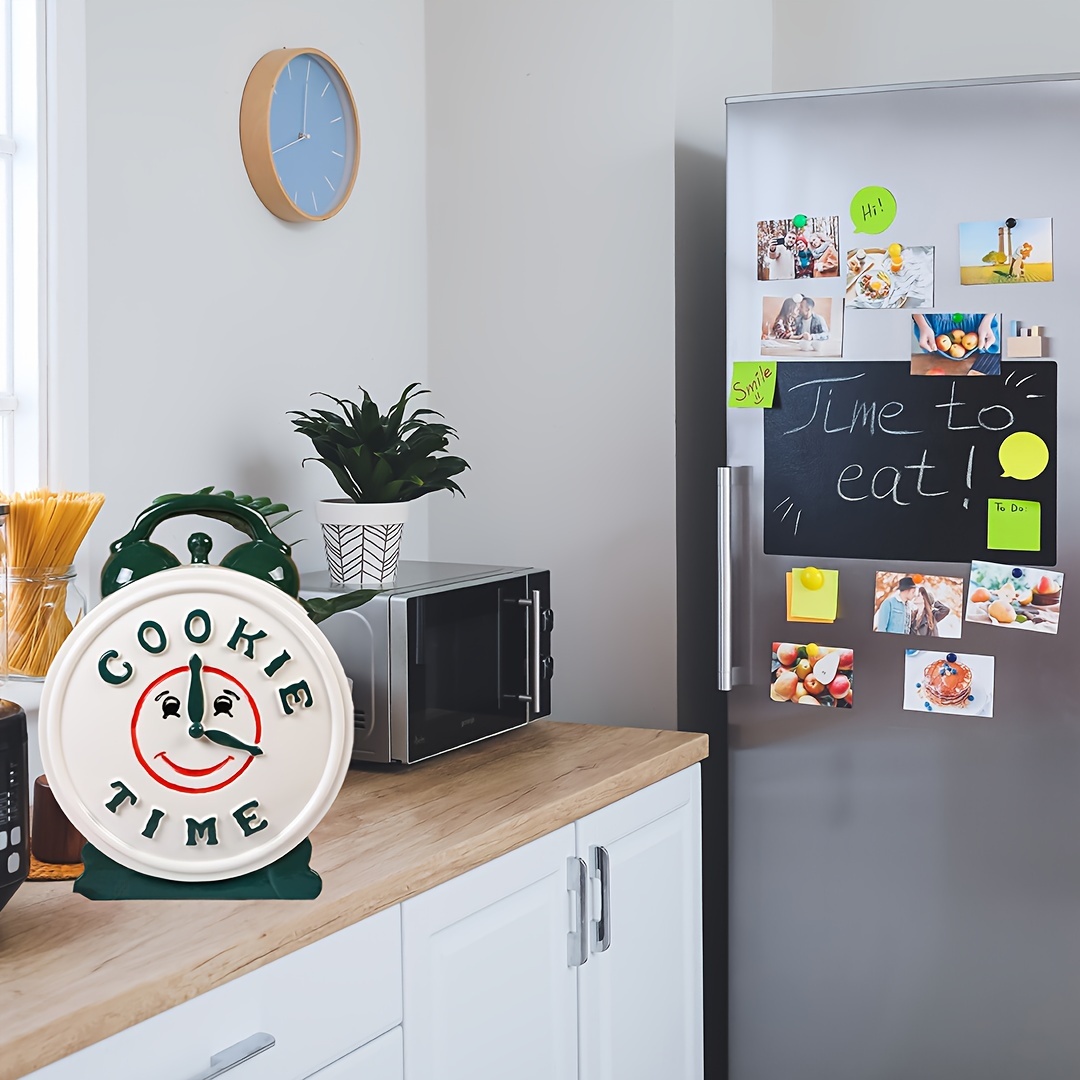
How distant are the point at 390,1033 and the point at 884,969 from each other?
1046 mm

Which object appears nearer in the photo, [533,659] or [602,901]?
[602,901]

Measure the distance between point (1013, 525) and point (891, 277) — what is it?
0.43 meters

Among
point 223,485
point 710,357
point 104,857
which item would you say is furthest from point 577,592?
point 104,857

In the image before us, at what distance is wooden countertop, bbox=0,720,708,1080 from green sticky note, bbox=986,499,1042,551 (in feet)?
1.90

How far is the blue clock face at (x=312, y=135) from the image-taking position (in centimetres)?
187

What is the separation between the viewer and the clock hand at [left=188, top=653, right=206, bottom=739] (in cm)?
97

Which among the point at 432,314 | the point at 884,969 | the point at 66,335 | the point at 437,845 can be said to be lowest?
the point at 884,969

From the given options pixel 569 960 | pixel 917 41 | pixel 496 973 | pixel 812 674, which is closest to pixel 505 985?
pixel 496 973

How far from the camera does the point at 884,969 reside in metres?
1.96

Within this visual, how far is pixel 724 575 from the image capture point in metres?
1.99

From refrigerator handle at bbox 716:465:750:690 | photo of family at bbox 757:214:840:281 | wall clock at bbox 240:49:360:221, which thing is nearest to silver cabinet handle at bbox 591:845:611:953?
refrigerator handle at bbox 716:465:750:690

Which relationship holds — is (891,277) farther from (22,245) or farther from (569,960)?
(22,245)

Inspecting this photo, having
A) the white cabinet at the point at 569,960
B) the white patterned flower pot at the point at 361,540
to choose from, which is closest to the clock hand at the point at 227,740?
the white cabinet at the point at 569,960

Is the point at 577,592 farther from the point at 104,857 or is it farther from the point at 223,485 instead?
the point at 104,857
